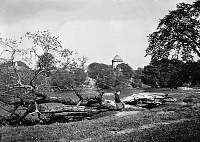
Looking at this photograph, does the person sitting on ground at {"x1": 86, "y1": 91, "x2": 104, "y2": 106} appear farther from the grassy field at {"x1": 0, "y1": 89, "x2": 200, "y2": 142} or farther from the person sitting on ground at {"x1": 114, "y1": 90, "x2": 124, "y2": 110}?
the grassy field at {"x1": 0, "y1": 89, "x2": 200, "y2": 142}

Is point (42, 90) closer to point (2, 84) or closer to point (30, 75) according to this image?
point (30, 75)

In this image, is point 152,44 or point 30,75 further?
point 152,44

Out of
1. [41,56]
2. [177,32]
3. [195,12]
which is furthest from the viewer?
[177,32]

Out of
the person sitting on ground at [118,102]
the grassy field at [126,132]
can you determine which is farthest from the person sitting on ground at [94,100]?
the grassy field at [126,132]

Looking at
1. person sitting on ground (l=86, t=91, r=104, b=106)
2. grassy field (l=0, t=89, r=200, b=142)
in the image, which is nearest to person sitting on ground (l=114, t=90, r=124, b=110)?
person sitting on ground (l=86, t=91, r=104, b=106)

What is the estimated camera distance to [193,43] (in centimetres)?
3609

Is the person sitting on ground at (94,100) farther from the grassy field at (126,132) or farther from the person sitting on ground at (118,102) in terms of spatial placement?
the grassy field at (126,132)

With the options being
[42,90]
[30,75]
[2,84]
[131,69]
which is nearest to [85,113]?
[42,90]

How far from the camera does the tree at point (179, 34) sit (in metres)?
35.7

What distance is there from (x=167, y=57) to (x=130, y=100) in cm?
847

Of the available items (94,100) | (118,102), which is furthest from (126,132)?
(118,102)

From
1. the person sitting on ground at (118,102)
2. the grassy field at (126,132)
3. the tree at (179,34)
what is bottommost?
the grassy field at (126,132)

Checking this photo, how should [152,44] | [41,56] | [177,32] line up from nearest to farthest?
1. [41,56]
2. [177,32]
3. [152,44]

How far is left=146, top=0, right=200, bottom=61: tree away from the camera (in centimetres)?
3569
